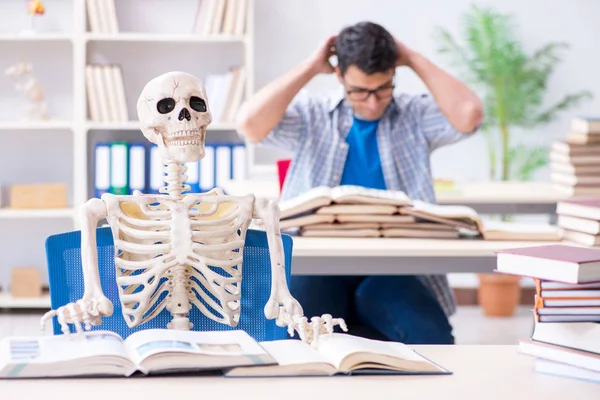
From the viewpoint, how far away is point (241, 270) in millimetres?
1779

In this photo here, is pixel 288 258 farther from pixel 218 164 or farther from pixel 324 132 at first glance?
pixel 218 164

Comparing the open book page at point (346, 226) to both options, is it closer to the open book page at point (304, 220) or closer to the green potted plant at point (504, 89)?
the open book page at point (304, 220)

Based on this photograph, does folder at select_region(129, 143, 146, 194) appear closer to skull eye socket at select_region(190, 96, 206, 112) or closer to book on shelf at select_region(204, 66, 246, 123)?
book on shelf at select_region(204, 66, 246, 123)

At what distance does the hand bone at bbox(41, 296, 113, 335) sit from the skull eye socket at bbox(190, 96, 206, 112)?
0.40 meters

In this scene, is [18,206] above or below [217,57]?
below

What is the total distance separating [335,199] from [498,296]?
255 centimetres

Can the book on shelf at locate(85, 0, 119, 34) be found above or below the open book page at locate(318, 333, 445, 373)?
above

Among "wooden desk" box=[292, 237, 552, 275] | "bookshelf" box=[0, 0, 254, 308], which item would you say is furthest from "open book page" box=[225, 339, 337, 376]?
"bookshelf" box=[0, 0, 254, 308]

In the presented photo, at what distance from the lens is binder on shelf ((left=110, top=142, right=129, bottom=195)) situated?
4.59 meters

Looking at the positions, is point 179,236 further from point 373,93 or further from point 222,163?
point 222,163

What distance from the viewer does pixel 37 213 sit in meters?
4.62

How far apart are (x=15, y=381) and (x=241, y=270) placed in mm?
542

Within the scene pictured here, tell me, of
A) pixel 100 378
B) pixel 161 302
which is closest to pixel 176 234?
pixel 161 302

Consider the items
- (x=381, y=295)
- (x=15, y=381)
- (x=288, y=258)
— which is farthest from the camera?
(x=381, y=295)
